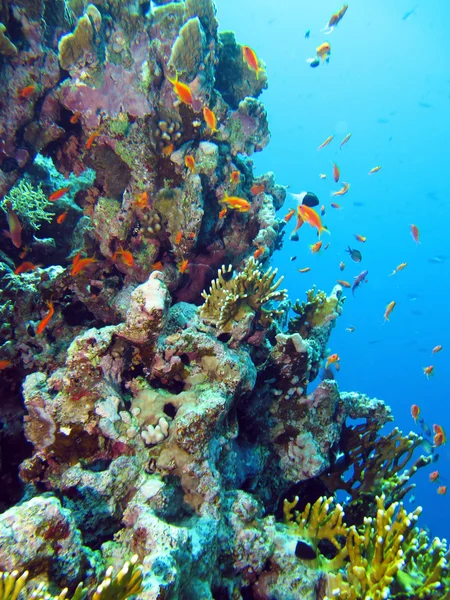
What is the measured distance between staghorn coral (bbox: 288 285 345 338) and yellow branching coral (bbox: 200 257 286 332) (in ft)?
4.00

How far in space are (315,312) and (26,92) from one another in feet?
19.7

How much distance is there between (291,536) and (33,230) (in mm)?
6467

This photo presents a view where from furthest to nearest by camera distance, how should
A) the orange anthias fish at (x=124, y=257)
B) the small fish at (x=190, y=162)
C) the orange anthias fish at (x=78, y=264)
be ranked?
the small fish at (x=190, y=162) → the orange anthias fish at (x=124, y=257) → the orange anthias fish at (x=78, y=264)

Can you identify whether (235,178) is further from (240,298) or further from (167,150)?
(240,298)

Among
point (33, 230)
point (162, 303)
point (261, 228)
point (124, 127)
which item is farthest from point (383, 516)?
point (33, 230)

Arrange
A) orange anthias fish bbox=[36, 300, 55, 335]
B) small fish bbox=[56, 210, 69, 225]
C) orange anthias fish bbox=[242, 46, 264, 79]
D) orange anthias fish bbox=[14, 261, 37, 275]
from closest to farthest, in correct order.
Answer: orange anthias fish bbox=[36, 300, 55, 335], orange anthias fish bbox=[14, 261, 37, 275], small fish bbox=[56, 210, 69, 225], orange anthias fish bbox=[242, 46, 264, 79]

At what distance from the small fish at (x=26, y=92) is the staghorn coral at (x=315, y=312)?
567 centimetres

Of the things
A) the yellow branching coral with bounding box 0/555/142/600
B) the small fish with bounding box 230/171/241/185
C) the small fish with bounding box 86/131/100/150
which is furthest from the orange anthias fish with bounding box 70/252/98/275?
the yellow branching coral with bounding box 0/555/142/600

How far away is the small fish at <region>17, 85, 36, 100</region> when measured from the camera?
18.5 feet

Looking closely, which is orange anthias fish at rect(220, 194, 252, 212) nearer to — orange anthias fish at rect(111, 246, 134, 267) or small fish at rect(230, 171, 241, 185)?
small fish at rect(230, 171, 241, 185)

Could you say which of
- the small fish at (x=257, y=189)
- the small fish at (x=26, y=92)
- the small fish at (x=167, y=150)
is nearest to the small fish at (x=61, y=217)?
the small fish at (x=26, y=92)

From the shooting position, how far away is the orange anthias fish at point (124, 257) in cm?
546

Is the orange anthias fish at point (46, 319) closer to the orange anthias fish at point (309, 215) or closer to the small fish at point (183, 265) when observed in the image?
the small fish at point (183, 265)

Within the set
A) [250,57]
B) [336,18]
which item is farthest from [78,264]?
[336,18]
